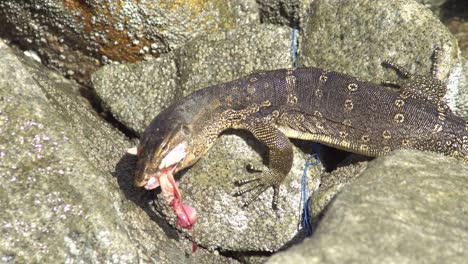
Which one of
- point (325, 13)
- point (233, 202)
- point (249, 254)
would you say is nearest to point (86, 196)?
point (233, 202)

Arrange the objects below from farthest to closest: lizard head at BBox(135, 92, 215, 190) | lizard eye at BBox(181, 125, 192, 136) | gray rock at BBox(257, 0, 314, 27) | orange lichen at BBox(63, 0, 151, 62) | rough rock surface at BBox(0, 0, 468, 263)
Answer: gray rock at BBox(257, 0, 314, 27) < orange lichen at BBox(63, 0, 151, 62) < lizard eye at BBox(181, 125, 192, 136) < lizard head at BBox(135, 92, 215, 190) < rough rock surface at BBox(0, 0, 468, 263)

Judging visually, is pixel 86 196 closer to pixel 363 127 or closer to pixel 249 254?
pixel 249 254

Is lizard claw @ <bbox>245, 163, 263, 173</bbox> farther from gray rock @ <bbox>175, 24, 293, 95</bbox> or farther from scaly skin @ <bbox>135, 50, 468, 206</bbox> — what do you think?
gray rock @ <bbox>175, 24, 293, 95</bbox>

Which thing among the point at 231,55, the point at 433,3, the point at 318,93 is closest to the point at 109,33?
the point at 231,55

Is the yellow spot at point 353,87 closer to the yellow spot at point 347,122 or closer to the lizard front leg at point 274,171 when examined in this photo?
the yellow spot at point 347,122

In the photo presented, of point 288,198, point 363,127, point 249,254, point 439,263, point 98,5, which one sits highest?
point 98,5

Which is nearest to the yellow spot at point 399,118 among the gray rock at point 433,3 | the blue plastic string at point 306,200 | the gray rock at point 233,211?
the blue plastic string at point 306,200

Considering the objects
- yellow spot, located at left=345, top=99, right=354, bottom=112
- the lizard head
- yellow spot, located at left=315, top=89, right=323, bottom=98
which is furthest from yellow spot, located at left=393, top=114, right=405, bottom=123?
the lizard head
